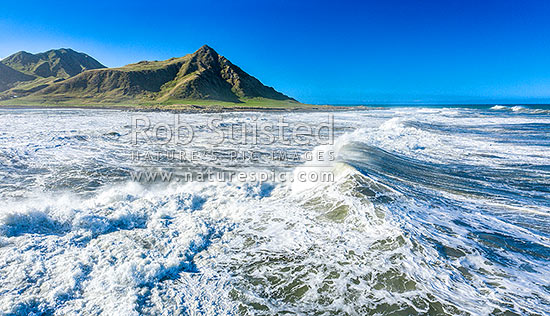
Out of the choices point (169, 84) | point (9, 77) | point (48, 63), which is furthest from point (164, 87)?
point (48, 63)

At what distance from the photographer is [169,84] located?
110625mm

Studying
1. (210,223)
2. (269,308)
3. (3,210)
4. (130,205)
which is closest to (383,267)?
(269,308)

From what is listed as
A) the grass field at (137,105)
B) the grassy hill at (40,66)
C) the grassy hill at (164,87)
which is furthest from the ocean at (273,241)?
the grassy hill at (40,66)

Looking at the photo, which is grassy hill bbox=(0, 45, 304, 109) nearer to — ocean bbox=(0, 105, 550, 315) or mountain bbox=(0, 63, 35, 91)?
mountain bbox=(0, 63, 35, 91)

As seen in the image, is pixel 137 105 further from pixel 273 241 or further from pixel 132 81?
pixel 273 241

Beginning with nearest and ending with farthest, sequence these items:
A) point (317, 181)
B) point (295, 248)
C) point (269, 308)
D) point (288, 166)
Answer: point (269, 308) → point (295, 248) → point (317, 181) → point (288, 166)

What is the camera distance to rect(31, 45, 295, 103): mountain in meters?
89.6

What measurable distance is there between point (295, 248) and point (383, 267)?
4.90ft

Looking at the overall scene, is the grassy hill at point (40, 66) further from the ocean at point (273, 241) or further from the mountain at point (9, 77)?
the ocean at point (273, 241)

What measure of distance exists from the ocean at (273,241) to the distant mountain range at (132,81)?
85.5 m

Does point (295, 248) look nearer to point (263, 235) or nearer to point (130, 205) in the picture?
point (263, 235)

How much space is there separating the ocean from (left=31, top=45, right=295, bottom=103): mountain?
291ft

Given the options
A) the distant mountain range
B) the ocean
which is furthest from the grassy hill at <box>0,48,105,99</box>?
the ocean

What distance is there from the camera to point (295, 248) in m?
4.83
